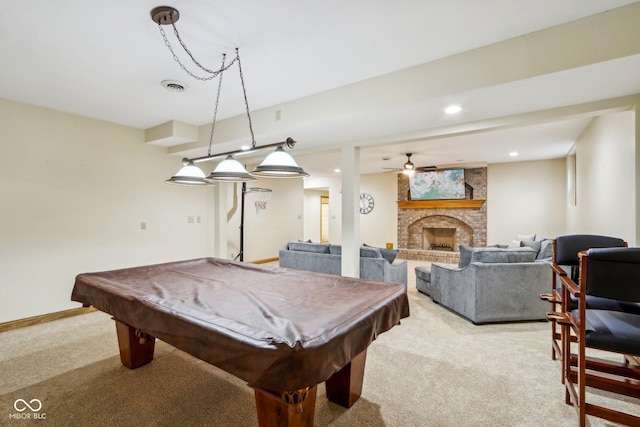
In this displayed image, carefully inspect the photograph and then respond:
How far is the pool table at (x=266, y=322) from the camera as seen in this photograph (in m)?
1.18

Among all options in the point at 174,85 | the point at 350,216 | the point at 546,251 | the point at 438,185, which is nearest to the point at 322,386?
the point at 350,216

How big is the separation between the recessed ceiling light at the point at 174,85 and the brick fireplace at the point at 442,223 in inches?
254

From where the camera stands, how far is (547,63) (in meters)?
2.10

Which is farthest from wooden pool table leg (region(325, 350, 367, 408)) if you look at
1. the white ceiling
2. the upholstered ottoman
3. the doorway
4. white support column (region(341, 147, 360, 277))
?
the doorway

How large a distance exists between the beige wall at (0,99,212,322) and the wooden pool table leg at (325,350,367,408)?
3.68 metres

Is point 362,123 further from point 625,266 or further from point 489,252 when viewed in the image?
point 625,266

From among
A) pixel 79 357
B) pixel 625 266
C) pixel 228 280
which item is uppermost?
pixel 625 266

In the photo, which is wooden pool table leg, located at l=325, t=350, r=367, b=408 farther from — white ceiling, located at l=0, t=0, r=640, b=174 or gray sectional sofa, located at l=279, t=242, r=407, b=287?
white ceiling, located at l=0, t=0, r=640, b=174

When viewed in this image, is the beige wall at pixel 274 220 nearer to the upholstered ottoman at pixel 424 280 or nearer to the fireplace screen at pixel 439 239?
the fireplace screen at pixel 439 239

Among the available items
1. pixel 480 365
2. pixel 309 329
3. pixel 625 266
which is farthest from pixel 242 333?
pixel 480 365

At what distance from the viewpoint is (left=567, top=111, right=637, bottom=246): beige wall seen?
256cm

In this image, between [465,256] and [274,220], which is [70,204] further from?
[465,256]

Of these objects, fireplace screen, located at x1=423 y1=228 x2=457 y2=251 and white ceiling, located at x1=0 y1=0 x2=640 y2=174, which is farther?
fireplace screen, located at x1=423 y1=228 x2=457 y2=251

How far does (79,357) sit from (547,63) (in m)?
4.45
